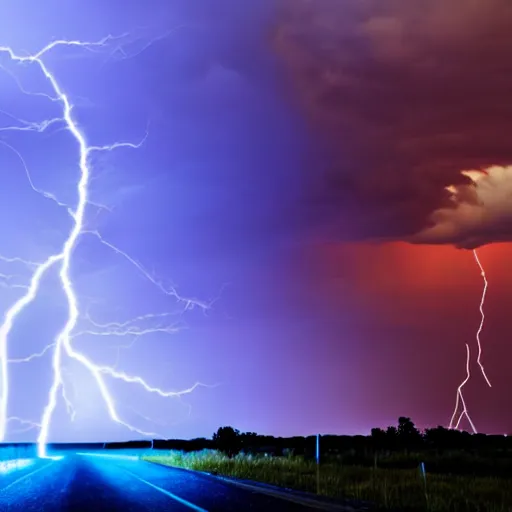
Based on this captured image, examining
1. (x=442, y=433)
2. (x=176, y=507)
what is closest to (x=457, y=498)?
(x=176, y=507)

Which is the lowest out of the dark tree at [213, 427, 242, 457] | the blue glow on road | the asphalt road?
the asphalt road

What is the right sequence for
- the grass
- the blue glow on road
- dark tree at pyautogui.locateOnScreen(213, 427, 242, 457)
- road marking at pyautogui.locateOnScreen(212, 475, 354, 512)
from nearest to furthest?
the grass
road marking at pyautogui.locateOnScreen(212, 475, 354, 512)
the blue glow on road
dark tree at pyautogui.locateOnScreen(213, 427, 242, 457)

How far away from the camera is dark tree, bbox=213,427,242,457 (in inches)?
1862

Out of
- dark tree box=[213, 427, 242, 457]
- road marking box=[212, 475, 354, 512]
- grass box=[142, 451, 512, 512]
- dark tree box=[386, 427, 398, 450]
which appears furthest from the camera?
dark tree box=[386, 427, 398, 450]

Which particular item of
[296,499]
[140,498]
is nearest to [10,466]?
[140,498]

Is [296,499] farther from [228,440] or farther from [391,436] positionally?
[391,436]

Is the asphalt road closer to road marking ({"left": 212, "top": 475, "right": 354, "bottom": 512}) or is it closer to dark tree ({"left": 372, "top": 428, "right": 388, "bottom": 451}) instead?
road marking ({"left": 212, "top": 475, "right": 354, "bottom": 512})

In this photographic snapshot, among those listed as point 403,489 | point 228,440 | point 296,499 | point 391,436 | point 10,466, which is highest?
point 391,436

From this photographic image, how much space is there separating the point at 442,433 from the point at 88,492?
207 ft

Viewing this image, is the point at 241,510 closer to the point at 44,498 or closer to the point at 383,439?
the point at 44,498

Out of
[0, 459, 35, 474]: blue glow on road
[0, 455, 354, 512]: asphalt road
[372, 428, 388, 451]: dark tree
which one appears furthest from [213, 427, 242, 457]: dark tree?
[372, 428, 388, 451]: dark tree

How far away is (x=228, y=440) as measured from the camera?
4784 centimetres

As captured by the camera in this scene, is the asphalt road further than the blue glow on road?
No

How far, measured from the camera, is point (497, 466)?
35906mm
